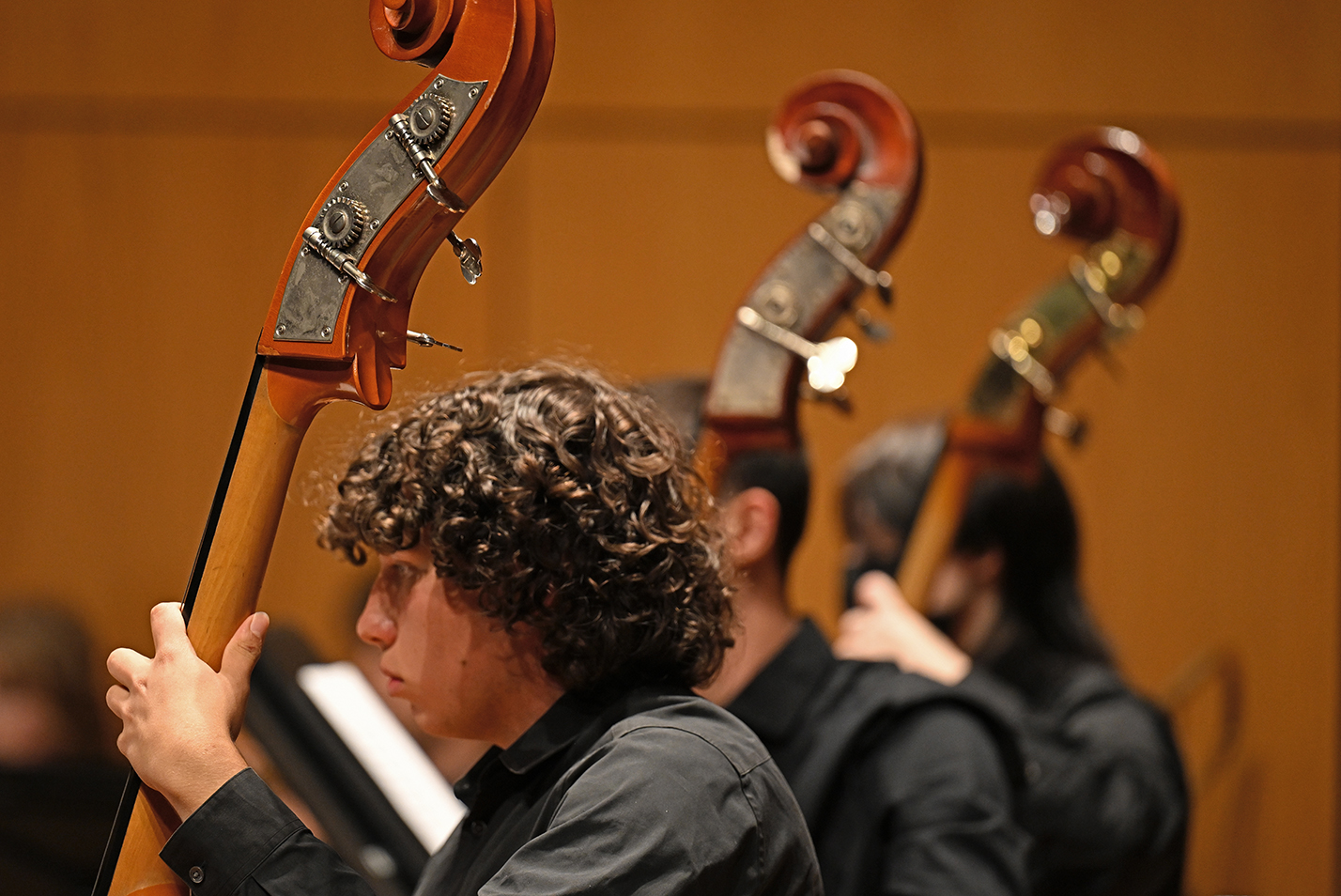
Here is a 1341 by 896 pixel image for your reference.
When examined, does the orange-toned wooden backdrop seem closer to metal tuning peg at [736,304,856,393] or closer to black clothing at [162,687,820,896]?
metal tuning peg at [736,304,856,393]

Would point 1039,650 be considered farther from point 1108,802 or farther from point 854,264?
point 854,264

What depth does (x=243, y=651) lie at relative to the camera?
102 centimetres

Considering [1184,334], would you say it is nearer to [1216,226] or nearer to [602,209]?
[1216,226]

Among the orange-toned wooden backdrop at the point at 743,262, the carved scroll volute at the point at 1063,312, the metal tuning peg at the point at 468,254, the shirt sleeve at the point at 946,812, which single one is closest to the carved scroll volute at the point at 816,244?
the shirt sleeve at the point at 946,812

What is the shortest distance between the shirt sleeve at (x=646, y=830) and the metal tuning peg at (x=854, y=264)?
2.82 feet

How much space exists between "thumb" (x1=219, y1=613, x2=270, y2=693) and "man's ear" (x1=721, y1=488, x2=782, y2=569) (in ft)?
2.56

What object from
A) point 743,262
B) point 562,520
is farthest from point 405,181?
point 743,262

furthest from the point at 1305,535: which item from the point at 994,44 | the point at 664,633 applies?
the point at 664,633

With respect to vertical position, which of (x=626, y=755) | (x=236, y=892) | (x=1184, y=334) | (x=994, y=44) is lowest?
(x=236, y=892)

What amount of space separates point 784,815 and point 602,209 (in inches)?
110

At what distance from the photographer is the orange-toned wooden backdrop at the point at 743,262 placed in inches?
142

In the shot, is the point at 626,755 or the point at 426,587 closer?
the point at 626,755

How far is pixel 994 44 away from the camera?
3670 millimetres

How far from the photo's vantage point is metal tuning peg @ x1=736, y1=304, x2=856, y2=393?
1677 millimetres
